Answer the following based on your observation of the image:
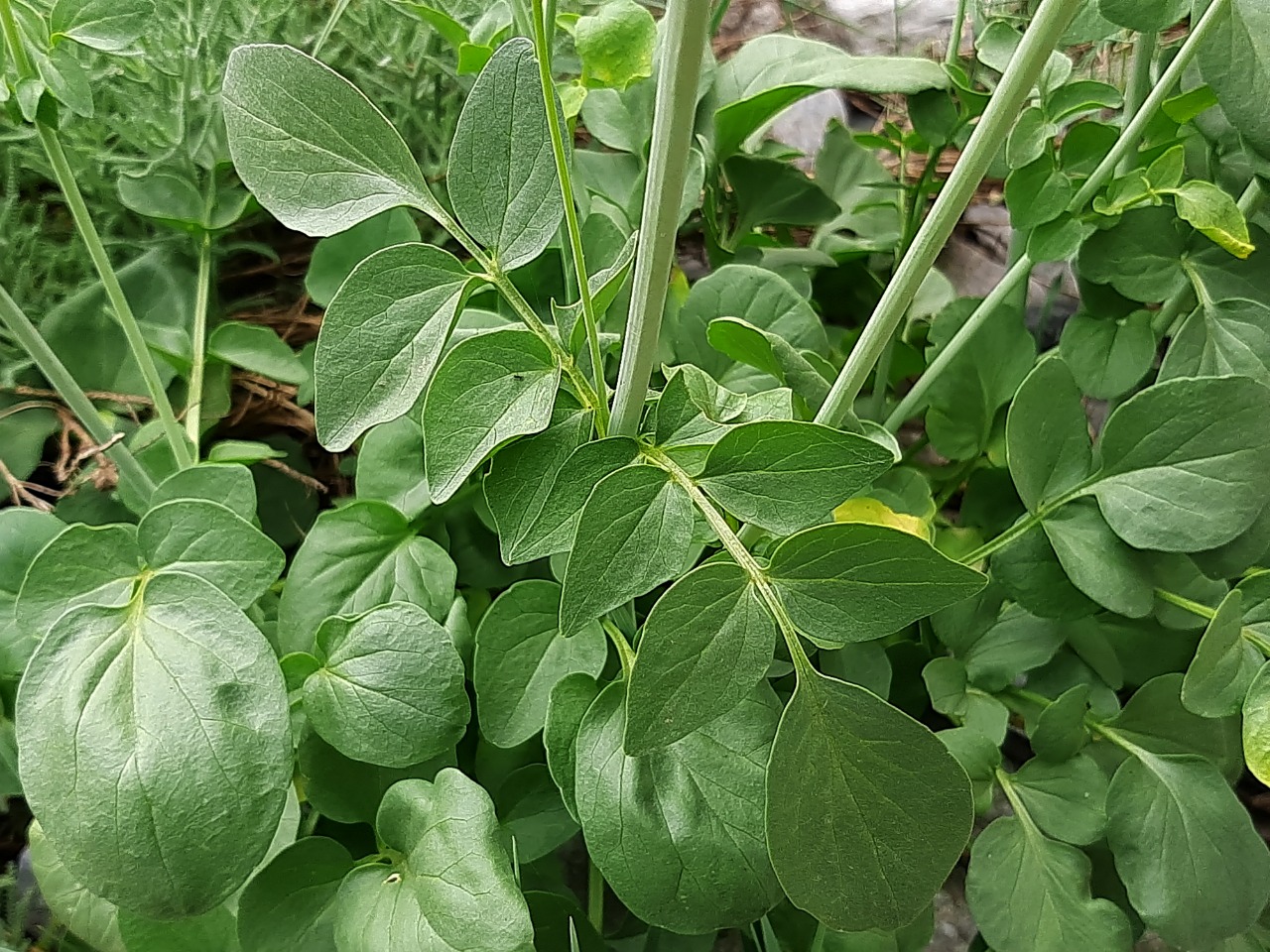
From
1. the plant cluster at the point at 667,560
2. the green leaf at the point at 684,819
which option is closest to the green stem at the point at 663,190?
the plant cluster at the point at 667,560

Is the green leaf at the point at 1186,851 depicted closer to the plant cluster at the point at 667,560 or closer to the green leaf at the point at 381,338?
the plant cluster at the point at 667,560

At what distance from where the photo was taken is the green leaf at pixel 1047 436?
A: 1.27 ft

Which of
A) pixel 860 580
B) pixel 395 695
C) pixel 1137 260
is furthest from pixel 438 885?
pixel 1137 260

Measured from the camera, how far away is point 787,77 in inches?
18.5

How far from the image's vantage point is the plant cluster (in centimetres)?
26

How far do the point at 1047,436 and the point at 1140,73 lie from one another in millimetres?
153

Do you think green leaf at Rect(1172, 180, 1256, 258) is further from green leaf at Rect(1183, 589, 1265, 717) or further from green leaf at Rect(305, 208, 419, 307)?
green leaf at Rect(305, 208, 419, 307)

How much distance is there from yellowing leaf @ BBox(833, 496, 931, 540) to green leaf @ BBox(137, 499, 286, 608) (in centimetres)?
24

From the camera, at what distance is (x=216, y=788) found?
277mm

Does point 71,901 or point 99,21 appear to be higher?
→ point 99,21

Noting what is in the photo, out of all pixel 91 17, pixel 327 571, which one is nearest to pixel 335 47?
pixel 91 17

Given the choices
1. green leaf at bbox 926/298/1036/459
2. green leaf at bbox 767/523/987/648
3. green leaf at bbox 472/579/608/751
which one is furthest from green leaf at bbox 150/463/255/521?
green leaf at bbox 926/298/1036/459

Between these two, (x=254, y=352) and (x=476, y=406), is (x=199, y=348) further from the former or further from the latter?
(x=476, y=406)

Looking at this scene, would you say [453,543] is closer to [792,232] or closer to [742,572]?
[742,572]
